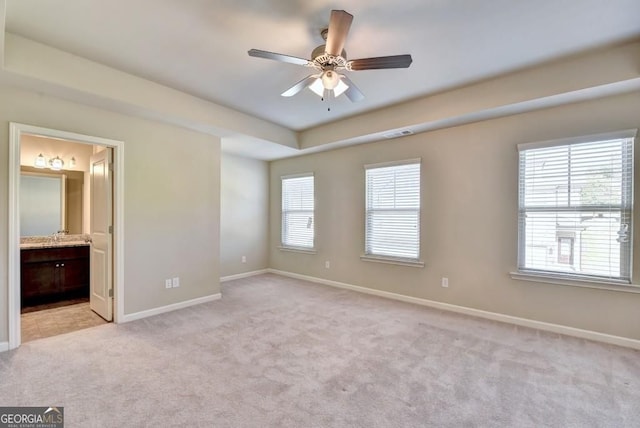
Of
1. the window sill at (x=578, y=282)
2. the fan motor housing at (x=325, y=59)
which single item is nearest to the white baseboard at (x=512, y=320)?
the window sill at (x=578, y=282)

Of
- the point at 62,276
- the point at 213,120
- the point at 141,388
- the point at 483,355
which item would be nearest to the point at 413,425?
the point at 483,355

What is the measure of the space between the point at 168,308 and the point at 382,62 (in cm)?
386

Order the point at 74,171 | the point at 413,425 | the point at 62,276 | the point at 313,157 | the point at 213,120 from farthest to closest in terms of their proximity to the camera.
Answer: the point at 313,157
the point at 74,171
the point at 62,276
the point at 213,120
the point at 413,425

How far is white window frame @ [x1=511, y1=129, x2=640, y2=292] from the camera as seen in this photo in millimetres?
2928

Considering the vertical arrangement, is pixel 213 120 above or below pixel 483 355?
above

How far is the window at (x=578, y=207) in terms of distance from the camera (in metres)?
2.97

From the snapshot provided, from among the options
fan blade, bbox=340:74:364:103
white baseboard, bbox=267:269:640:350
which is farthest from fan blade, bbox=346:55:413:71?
white baseboard, bbox=267:269:640:350

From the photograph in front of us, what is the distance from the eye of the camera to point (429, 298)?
4.23 metres

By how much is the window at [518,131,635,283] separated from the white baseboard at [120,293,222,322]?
4.17 m

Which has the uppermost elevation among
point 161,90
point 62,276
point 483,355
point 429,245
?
point 161,90

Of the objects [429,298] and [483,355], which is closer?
[483,355]

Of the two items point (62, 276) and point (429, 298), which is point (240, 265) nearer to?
point (62, 276)

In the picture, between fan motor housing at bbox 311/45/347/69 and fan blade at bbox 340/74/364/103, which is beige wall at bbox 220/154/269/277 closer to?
fan blade at bbox 340/74/364/103

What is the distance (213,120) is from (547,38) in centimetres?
367
